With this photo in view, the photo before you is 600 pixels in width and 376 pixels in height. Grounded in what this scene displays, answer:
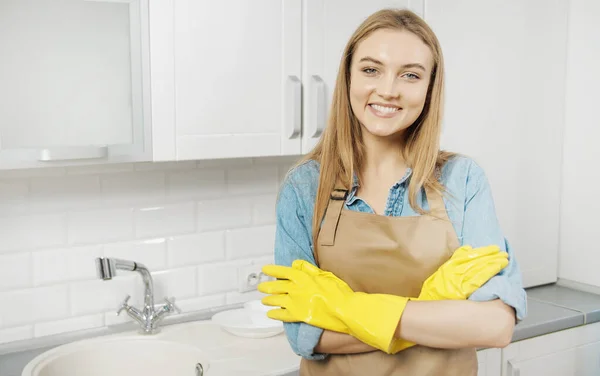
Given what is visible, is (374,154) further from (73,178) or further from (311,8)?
(73,178)

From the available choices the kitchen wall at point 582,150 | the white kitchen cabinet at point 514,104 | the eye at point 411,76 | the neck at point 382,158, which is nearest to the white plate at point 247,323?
the neck at point 382,158

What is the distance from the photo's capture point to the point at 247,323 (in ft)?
7.24

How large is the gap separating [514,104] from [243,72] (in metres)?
1.16

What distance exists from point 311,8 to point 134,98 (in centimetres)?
58

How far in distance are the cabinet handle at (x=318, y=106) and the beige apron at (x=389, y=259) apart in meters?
0.57

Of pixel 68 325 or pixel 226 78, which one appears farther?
pixel 68 325

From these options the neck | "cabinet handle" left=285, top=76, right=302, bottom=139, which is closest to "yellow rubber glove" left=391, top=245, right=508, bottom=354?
the neck

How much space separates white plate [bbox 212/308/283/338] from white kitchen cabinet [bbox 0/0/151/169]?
63cm

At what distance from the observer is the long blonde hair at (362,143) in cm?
146

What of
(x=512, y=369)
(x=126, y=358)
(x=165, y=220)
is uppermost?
(x=165, y=220)

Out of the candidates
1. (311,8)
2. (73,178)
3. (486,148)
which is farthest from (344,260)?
(486,148)

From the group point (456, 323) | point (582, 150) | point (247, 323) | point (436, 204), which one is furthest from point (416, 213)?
point (582, 150)

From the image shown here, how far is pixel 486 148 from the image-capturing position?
8.17 feet

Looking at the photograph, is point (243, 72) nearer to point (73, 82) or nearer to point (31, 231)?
point (73, 82)
